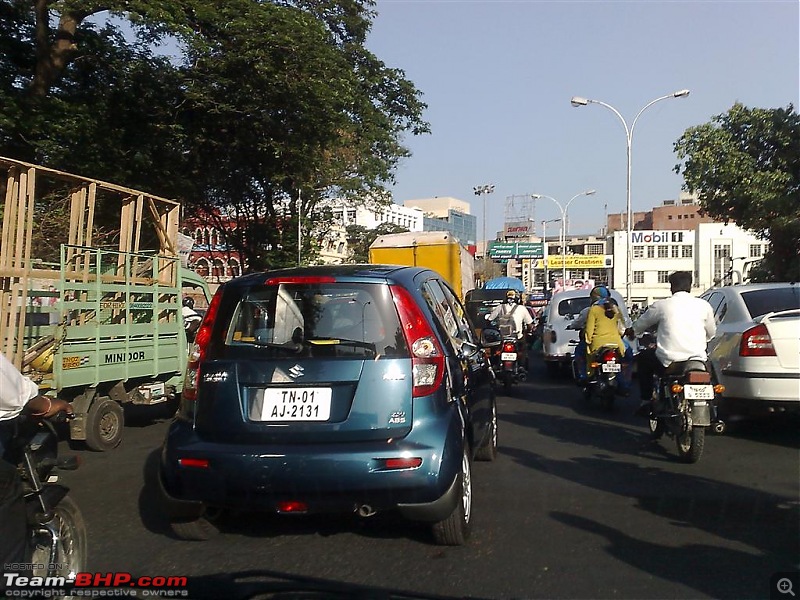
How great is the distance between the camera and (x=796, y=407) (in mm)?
7488

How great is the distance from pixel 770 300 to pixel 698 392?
2696 mm

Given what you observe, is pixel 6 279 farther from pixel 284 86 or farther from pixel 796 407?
pixel 284 86

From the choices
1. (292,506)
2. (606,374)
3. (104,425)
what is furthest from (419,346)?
(606,374)

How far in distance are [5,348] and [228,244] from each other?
20866 millimetres

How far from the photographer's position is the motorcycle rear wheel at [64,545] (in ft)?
12.1

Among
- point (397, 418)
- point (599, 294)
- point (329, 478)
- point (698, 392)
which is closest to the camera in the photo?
point (329, 478)

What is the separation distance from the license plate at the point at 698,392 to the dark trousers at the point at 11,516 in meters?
5.34

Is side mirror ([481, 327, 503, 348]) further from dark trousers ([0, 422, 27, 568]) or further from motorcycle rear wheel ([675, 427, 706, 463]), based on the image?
dark trousers ([0, 422, 27, 568])

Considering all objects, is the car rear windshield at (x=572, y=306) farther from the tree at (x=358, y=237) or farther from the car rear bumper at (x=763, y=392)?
the tree at (x=358, y=237)

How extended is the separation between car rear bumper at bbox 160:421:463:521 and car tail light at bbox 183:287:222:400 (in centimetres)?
42

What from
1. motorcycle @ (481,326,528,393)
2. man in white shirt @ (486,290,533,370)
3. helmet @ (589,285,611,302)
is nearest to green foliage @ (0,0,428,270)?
man in white shirt @ (486,290,533,370)

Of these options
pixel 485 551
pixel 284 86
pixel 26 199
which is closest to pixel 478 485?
pixel 485 551

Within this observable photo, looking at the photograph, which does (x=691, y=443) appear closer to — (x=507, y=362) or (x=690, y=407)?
(x=690, y=407)

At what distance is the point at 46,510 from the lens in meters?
3.67
